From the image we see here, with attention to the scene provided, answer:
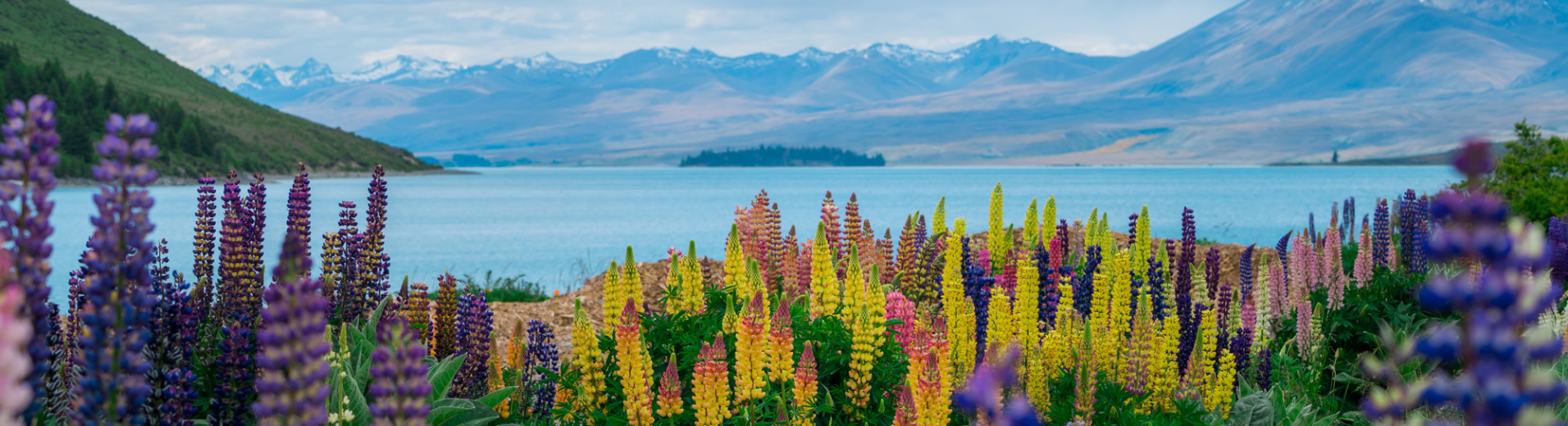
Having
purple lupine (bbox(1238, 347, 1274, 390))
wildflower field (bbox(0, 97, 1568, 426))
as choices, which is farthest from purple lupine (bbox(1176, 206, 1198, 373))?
purple lupine (bbox(1238, 347, 1274, 390))

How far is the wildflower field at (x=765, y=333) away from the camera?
5.53ft

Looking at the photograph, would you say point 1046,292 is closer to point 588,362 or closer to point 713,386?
point 713,386

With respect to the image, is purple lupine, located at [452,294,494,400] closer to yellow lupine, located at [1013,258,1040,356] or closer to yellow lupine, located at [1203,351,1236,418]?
yellow lupine, located at [1013,258,1040,356]

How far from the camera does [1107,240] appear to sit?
8.02 metres

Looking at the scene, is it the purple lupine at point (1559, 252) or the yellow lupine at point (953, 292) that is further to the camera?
the purple lupine at point (1559, 252)

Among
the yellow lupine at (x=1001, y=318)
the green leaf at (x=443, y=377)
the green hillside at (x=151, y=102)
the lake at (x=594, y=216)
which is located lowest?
the lake at (x=594, y=216)

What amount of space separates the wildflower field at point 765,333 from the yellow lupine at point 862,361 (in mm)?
19

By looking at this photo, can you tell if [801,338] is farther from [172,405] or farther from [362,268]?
[172,405]

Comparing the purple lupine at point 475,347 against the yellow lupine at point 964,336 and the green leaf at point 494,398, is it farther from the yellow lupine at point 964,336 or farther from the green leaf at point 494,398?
the yellow lupine at point 964,336

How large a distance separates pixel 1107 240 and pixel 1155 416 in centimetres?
281

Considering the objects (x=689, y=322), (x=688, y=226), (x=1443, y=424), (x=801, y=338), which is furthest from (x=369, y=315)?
(x=688, y=226)

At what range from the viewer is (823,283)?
6.11 m

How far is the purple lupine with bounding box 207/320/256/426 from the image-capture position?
173 inches

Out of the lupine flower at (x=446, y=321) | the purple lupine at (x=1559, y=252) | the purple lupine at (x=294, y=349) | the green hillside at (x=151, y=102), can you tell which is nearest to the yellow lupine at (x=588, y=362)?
the lupine flower at (x=446, y=321)
